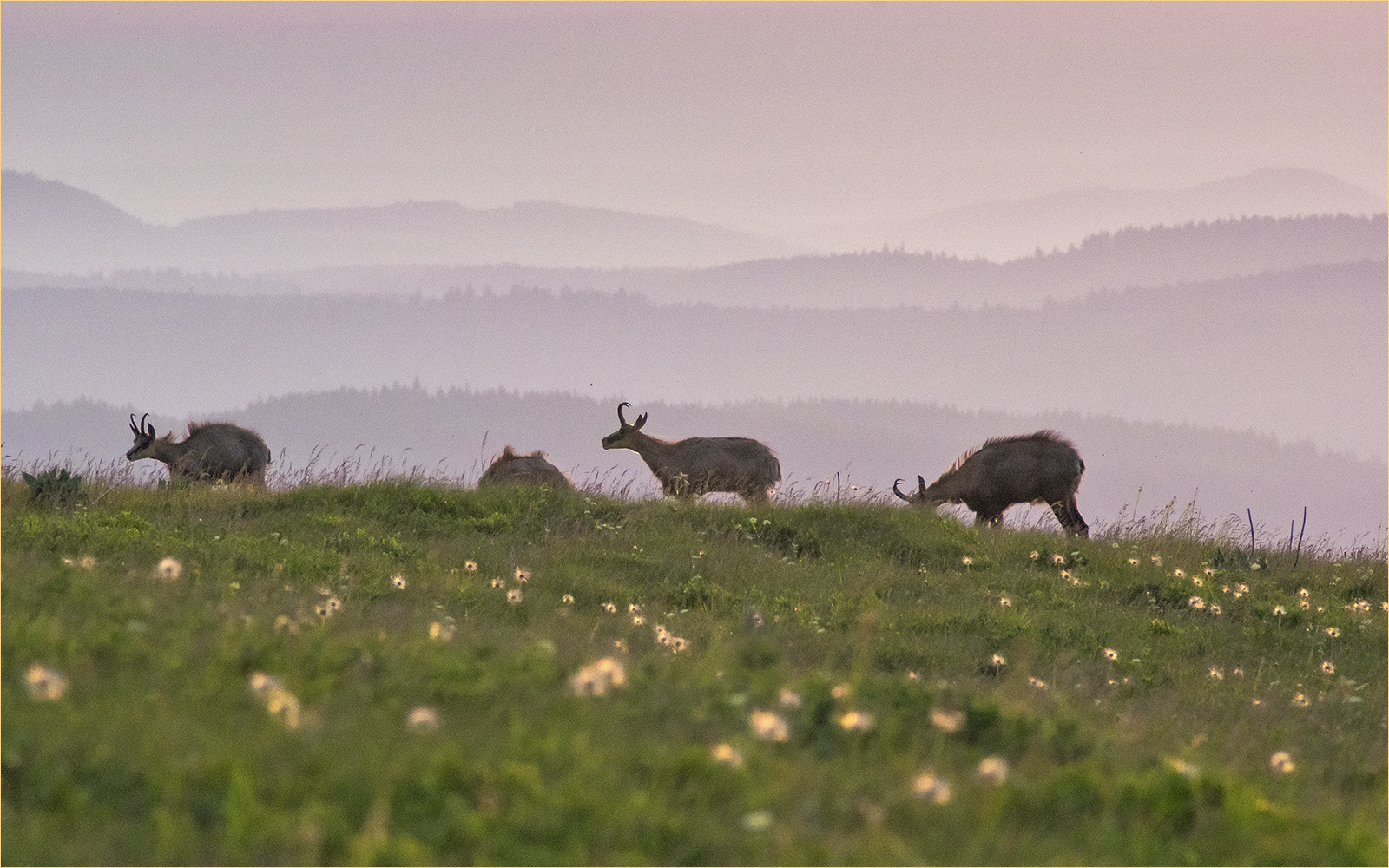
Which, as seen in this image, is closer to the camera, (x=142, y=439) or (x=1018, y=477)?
(x=1018, y=477)

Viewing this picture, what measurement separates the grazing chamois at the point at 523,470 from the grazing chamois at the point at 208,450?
469 centimetres

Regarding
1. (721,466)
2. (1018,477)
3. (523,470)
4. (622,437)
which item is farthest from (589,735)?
(622,437)

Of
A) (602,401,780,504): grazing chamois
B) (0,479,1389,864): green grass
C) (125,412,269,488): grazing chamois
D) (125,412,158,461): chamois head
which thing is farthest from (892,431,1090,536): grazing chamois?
(125,412,158,461): chamois head

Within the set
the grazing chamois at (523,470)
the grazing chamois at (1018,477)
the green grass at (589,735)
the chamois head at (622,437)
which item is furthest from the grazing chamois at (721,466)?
the green grass at (589,735)

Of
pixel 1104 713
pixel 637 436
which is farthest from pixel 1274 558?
pixel 637 436

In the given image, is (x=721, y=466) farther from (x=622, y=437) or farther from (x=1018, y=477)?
(x=1018, y=477)

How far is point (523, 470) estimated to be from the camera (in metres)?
21.0

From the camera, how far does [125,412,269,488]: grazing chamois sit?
22.8m

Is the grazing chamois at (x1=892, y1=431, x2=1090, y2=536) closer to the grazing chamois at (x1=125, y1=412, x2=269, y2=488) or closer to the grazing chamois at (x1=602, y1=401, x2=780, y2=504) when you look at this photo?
the grazing chamois at (x1=602, y1=401, x2=780, y2=504)

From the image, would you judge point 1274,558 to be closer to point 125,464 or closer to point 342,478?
point 342,478

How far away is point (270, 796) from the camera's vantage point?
4.28 m

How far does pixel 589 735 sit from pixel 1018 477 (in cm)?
1787

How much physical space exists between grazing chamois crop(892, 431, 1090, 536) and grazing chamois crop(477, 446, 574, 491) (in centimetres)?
631

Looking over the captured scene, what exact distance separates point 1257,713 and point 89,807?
26.7 feet
